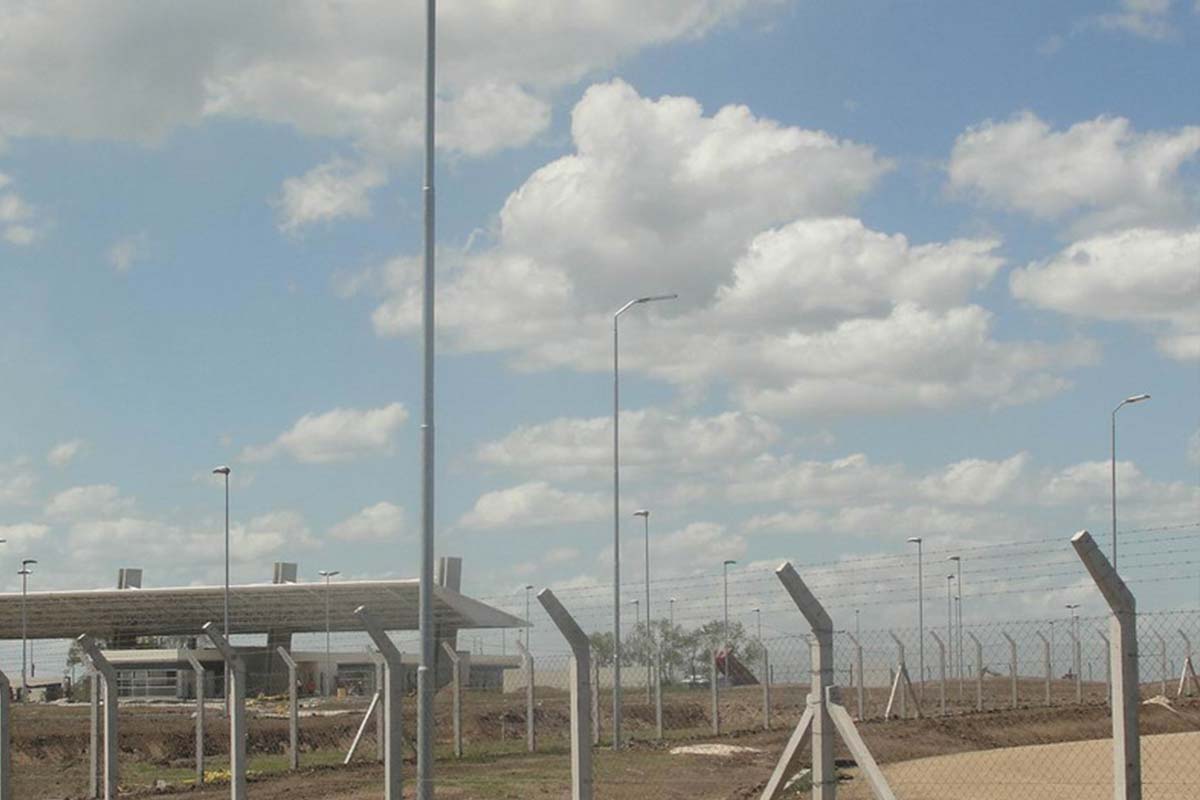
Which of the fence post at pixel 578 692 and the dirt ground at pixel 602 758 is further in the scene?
the dirt ground at pixel 602 758

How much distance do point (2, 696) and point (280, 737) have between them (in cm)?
2381

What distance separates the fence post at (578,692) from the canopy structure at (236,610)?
1969 inches

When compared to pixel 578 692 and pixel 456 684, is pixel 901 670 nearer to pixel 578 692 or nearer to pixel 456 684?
pixel 456 684

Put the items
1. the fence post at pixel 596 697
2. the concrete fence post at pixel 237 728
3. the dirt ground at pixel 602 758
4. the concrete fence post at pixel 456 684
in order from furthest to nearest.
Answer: the fence post at pixel 596 697, the concrete fence post at pixel 456 684, the dirt ground at pixel 602 758, the concrete fence post at pixel 237 728

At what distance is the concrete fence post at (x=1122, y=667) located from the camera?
877 centimetres

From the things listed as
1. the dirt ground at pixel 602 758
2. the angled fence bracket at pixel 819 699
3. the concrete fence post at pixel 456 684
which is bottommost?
the dirt ground at pixel 602 758

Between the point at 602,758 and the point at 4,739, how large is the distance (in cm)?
1129

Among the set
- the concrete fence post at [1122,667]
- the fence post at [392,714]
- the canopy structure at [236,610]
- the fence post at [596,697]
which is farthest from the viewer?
the canopy structure at [236,610]

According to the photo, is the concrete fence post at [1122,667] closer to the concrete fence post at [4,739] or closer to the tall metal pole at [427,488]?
the tall metal pole at [427,488]

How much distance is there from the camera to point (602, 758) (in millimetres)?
27547

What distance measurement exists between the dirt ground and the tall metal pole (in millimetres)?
5269

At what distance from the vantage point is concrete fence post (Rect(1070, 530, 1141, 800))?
8773mm

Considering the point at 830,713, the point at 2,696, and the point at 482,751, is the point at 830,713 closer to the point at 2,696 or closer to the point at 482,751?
the point at 2,696

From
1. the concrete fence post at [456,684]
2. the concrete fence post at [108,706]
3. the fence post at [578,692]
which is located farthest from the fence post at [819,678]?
the concrete fence post at [456,684]
